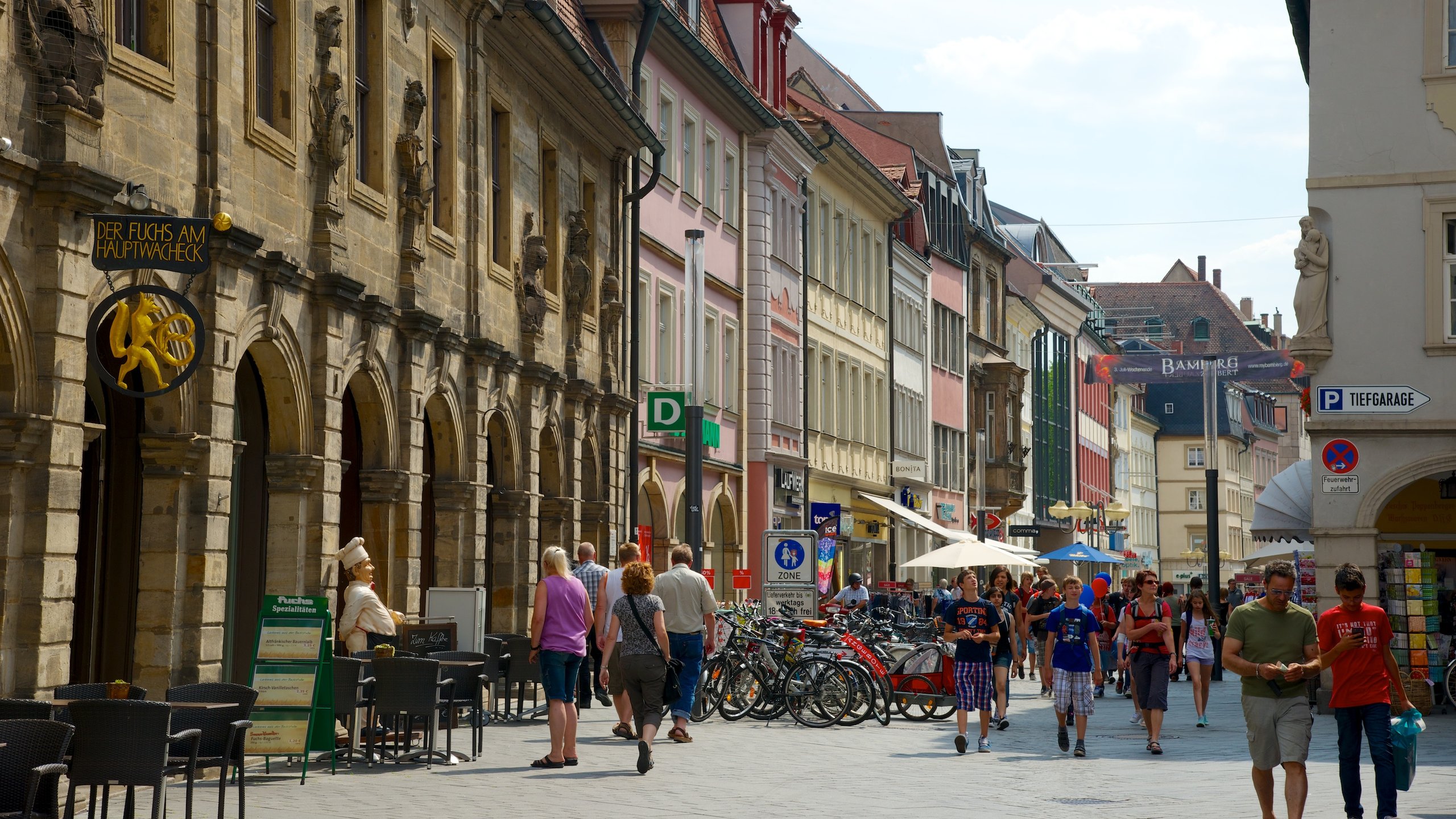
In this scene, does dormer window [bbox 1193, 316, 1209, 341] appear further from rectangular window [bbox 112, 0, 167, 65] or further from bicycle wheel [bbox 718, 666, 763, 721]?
rectangular window [bbox 112, 0, 167, 65]

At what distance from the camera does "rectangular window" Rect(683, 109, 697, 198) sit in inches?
1419

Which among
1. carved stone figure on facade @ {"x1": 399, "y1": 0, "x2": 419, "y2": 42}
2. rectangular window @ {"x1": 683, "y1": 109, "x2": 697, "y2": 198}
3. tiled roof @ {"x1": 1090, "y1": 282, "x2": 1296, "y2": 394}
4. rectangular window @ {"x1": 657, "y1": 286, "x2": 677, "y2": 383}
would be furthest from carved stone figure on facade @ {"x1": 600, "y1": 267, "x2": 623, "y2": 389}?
tiled roof @ {"x1": 1090, "y1": 282, "x2": 1296, "y2": 394}

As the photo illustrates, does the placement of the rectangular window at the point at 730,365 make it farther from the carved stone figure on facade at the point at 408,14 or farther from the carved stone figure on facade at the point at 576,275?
the carved stone figure on facade at the point at 408,14

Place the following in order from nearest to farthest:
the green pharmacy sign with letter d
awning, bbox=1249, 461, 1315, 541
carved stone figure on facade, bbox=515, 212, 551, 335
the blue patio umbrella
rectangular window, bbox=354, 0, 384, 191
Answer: rectangular window, bbox=354, 0, 384, 191 < carved stone figure on facade, bbox=515, 212, 551, 335 < the green pharmacy sign with letter d < awning, bbox=1249, 461, 1315, 541 < the blue patio umbrella

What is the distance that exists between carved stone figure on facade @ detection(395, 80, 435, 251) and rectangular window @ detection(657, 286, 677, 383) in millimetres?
13409

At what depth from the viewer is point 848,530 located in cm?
4791

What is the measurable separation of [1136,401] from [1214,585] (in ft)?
275

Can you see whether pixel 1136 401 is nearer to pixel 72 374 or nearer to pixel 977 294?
pixel 977 294

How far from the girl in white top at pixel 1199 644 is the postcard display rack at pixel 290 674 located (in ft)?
37.6

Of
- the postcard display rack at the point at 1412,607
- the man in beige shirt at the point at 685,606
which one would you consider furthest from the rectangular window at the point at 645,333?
the man in beige shirt at the point at 685,606

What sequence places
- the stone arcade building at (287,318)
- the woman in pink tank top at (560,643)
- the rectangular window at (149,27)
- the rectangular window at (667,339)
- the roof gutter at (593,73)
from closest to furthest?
the stone arcade building at (287,318) < the rectangular window at (149,27) < the woman in pink tank top at (560,643) < the roof gutter at (593,73) < the rectangular window at (667,339)

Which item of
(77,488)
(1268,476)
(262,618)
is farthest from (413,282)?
(1268,476)

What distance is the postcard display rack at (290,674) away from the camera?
1444cm

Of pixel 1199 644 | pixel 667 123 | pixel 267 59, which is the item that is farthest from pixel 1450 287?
pixel 267 59
